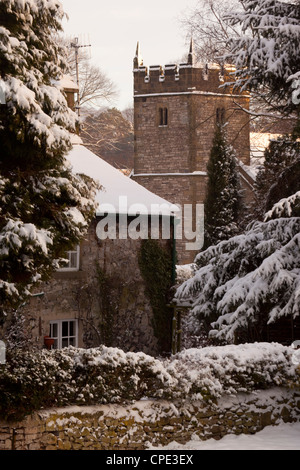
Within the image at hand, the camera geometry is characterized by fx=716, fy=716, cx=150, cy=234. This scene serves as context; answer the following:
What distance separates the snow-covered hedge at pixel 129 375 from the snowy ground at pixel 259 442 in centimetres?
70

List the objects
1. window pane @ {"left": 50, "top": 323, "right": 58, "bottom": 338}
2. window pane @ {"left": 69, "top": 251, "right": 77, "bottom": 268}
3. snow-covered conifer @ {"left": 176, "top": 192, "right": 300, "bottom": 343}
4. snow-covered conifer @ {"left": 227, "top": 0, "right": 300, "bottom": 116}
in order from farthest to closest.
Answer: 1. window pane @ {"left": 69, "top": 251, "right": 77, "bottom": 268}
2. window pane @ {"left": 50, "top": 323, "right": 58, "bottom": 338}
3. snow-covered conifer @ {"left": 227, "top": 0, "right": 300, "bottom": 116}
4. snow-covered conifer @ {"left": 176, "top": 192, "right": 300, "bottom": 343}

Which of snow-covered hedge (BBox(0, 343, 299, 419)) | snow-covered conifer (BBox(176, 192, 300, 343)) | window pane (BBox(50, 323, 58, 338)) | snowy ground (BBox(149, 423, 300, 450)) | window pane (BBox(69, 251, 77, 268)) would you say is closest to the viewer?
snow-covered hedge (BBox(0, 343, 299, 419))

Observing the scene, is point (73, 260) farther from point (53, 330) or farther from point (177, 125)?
point (177, 125)

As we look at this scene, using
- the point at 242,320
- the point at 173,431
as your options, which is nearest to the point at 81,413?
the point at 173,431

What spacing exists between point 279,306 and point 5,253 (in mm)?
6680

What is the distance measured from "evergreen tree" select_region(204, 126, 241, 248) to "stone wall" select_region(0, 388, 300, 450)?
44.9 ft

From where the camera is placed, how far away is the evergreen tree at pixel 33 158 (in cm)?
973

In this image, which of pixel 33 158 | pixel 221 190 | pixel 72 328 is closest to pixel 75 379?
pixel 33 158

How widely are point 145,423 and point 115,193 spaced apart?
9.06 m

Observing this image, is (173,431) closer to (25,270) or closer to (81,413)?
(81,413)

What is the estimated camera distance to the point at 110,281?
18.7 metres

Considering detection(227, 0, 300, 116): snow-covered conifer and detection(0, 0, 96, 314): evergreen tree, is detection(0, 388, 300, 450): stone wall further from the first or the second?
detection(227, 0, 300, 116): snow-covered conifer

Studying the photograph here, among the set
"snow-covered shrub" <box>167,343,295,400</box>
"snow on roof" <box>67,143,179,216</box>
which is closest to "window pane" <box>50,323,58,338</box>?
"snow on roof" <box>67,143,179,216</box>

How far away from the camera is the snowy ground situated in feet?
35.9
